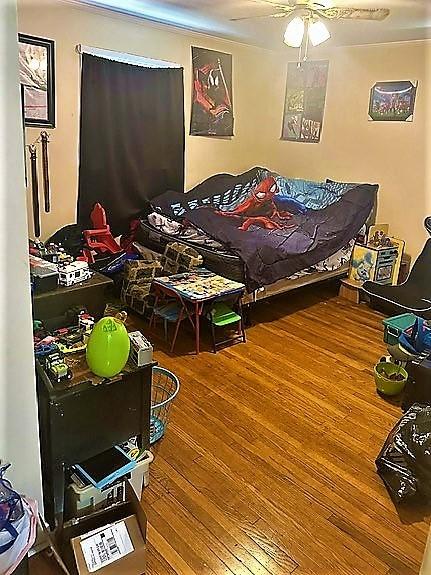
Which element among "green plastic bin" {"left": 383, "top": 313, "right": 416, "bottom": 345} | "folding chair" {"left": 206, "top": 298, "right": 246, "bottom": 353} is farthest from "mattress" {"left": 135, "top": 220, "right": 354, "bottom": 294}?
"green plastic bin" {"left": 383, "top": 313, "right": 416, "bottom": 345}

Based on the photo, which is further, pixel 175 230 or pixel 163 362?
pixel 175 230

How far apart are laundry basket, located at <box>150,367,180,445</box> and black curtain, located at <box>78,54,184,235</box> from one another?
189cm

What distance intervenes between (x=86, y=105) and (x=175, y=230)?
120cm

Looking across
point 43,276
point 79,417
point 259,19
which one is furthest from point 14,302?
point 259,19

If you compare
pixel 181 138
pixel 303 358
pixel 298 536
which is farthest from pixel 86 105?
pixel 298 536

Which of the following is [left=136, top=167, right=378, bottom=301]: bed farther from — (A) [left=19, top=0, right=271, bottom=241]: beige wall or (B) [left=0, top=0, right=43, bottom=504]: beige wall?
(B) [left=0, top=0, right=43, bottom=504]: beige wall

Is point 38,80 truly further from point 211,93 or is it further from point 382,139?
point 382,139

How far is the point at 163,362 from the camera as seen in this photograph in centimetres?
303

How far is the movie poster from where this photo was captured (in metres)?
4.87

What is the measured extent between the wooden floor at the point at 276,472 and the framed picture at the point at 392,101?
220 cm

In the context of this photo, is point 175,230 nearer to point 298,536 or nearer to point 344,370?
point 344,370

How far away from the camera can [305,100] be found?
5016 mm

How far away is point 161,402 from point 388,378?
4.16 ft

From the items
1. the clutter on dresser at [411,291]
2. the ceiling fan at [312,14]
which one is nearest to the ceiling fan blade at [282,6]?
the ceiling fan at [312,14]
